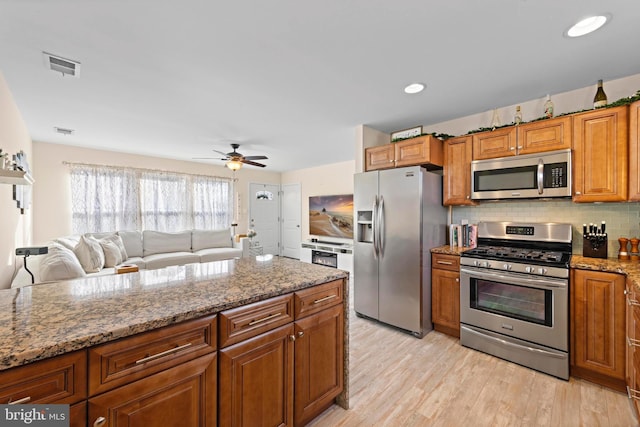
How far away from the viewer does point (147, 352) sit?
3.30ft

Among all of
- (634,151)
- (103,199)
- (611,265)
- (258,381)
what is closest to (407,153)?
(634,151)

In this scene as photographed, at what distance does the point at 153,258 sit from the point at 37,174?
2.16 meters

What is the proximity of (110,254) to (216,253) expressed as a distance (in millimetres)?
1715

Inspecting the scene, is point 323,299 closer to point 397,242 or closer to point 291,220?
point 397,242

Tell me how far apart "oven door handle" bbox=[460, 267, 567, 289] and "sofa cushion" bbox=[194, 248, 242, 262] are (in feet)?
14.1

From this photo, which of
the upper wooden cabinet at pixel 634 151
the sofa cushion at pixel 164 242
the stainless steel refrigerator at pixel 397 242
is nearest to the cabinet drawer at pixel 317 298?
the stainless steel refrigerator at pixel 397 242

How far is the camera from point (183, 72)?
2.21 meters

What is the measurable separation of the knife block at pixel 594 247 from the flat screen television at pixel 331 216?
3.86 meters

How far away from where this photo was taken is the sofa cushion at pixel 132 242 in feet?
15.8

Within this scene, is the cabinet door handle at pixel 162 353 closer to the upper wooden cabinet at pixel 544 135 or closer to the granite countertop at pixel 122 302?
the granite countertop at pixel 122 302

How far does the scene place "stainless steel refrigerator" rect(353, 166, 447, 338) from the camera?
2.90m

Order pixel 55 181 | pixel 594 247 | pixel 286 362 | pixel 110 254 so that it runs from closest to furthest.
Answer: pixel 286 362
pixel 594 247
pixel 110 254
pixel 55 181

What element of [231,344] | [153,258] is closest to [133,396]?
[231,344]

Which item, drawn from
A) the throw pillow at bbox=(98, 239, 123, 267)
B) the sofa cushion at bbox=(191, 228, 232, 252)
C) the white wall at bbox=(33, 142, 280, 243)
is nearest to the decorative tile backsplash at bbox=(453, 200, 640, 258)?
the sofa cushion at bbox=(191, 228, 232, 252)
